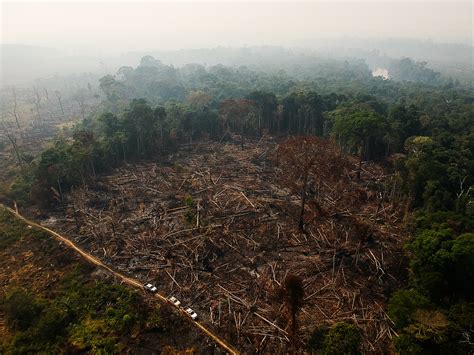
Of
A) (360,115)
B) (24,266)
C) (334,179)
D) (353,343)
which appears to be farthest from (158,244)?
(360,115)

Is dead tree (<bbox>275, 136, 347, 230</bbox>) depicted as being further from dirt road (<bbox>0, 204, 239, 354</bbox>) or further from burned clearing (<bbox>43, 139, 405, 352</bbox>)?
dirt road (<bbox>0, 204, 239, 354</bbox>)

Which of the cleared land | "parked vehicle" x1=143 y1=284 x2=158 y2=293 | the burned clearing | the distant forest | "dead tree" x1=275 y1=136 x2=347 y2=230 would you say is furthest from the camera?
"dead tree" x1=275 y1=136 x2=347 y2=230

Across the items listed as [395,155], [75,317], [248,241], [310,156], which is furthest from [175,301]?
[395,155]

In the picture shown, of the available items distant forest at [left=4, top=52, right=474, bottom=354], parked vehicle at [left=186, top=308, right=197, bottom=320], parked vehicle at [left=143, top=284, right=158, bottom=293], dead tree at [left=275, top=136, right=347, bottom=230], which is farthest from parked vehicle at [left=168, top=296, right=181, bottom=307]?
distant forest at [left=4, top=52, right=474, bottom=354]

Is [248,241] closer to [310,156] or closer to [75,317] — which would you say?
[310,156]

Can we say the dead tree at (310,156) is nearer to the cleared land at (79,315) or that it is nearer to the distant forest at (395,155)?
the distant forest at (395,155)
